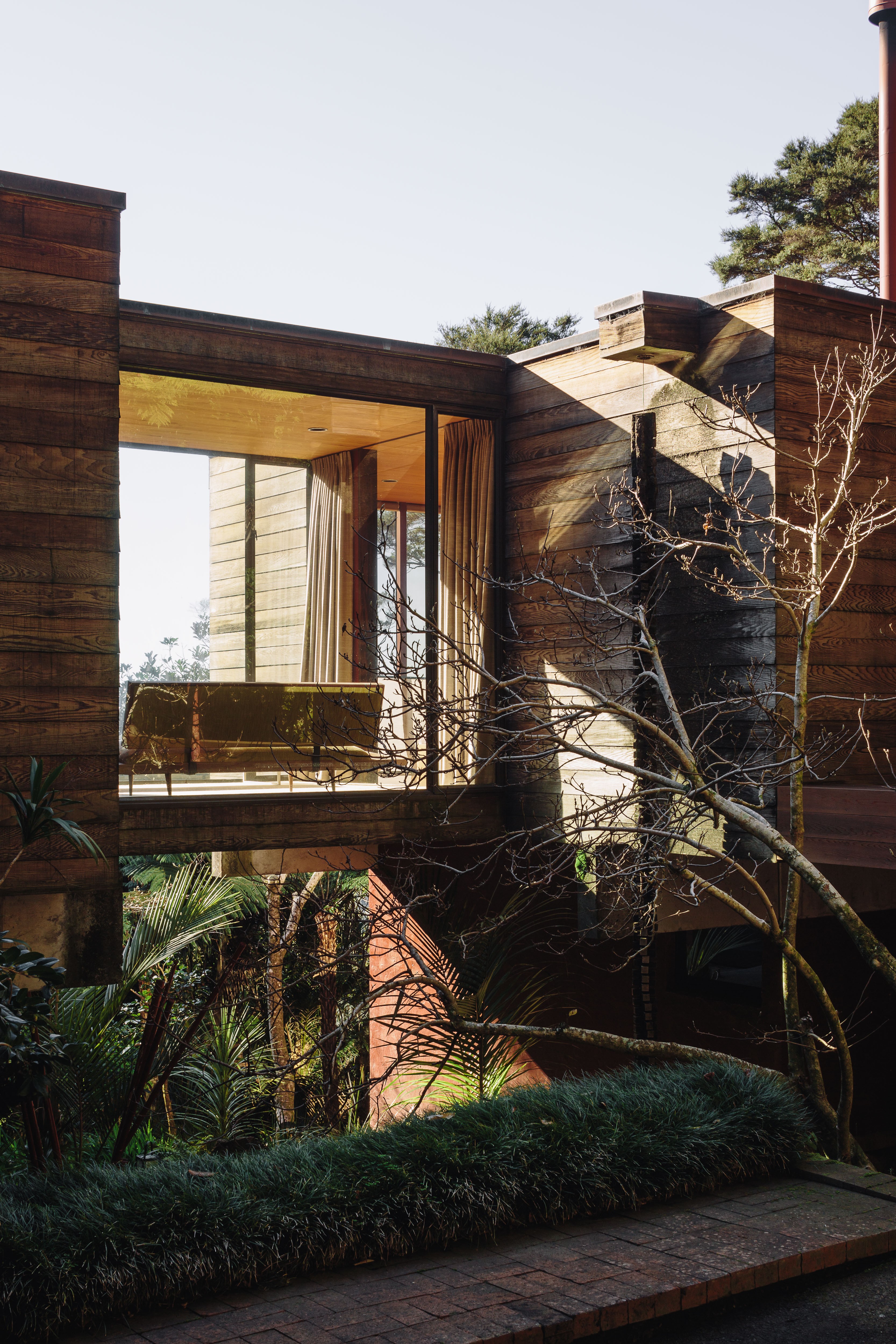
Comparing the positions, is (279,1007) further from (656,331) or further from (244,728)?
(656,331)

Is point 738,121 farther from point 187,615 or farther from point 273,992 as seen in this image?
point 273,992

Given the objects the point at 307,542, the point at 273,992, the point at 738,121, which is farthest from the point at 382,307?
the point at 273,992

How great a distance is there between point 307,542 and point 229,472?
106 cm

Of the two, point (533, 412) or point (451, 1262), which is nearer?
point (451, 1262)

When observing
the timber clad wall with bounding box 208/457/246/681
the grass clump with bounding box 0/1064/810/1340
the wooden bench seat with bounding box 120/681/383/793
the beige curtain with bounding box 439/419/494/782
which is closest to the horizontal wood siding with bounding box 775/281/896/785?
the beige curtain with bounding box 439/419/494/782

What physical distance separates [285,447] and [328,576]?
1135mm

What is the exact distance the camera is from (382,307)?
117 ft

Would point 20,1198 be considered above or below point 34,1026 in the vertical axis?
below

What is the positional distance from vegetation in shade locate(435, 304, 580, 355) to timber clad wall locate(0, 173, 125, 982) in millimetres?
14107

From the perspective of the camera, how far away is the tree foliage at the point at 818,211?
15.7 metres

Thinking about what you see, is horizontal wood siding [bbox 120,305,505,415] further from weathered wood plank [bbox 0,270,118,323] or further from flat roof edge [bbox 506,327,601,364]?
weathered wood plank [bbox 0,270,118,323]

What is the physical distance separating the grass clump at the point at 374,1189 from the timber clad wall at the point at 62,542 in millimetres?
1608

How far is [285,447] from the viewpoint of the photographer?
365 inches

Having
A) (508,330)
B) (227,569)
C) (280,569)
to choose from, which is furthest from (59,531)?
(508,330)
